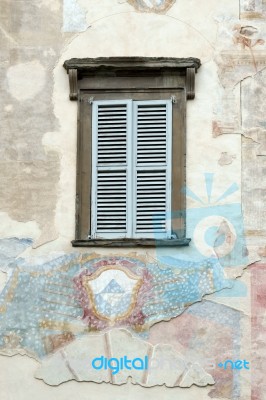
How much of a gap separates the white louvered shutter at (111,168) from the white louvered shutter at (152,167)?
0.35 ft

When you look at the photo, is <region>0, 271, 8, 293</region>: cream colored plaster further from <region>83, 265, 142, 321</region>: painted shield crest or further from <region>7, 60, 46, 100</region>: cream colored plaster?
<region>7, 60, 46, 100</region>: cream colored plaster

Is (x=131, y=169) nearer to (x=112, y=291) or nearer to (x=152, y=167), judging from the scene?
(x=152, y=167)

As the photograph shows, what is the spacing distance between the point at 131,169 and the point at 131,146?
0.83 feet

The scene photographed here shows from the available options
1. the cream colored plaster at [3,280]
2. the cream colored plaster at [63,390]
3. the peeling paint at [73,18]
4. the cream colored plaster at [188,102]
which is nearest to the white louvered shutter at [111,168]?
the cream colored plaster at [188,102]

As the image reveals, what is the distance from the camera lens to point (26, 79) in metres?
13.3

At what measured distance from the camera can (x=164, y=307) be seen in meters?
12.5

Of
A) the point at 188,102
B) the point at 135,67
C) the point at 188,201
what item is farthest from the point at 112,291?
the point at 135,67

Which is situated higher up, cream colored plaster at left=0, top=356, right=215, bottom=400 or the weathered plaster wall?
the weathered plaster wall

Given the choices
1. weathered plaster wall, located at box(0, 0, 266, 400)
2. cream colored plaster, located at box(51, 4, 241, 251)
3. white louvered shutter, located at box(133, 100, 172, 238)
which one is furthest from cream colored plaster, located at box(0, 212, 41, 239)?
white louvered shutter, located at box(133, 100, 172, 238)

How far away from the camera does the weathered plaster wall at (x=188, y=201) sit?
491 inches

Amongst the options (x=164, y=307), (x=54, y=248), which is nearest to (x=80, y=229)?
(x=54, y=248)

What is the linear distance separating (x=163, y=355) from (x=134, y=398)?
52 centimetres

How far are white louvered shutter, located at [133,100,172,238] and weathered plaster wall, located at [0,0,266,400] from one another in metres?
0.25

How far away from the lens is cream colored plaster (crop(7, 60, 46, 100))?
43.4ft
